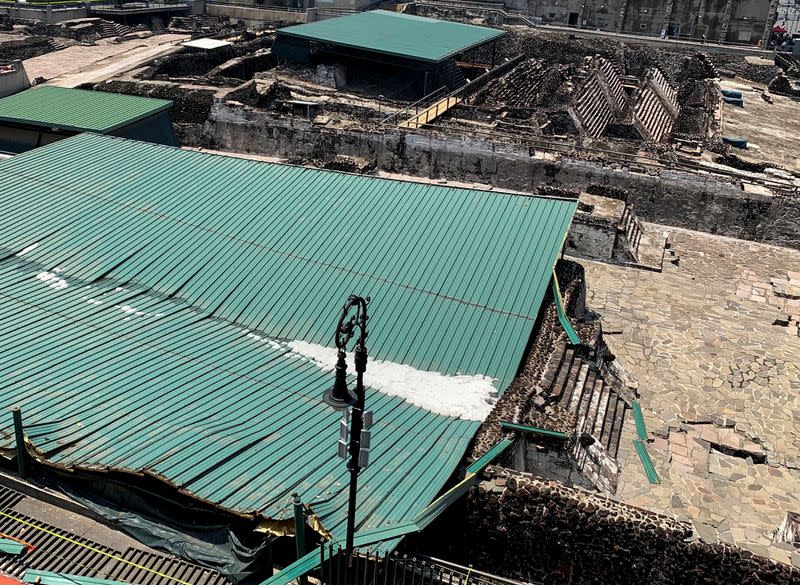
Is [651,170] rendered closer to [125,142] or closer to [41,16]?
[125,142]

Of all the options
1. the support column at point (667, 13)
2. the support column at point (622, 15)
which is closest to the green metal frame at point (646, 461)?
the support column at point (667, 13)

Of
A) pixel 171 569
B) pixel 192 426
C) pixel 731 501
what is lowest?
pixel 731 501

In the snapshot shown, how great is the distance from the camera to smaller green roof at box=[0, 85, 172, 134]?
27.2 meters

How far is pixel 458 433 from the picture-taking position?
572 inches

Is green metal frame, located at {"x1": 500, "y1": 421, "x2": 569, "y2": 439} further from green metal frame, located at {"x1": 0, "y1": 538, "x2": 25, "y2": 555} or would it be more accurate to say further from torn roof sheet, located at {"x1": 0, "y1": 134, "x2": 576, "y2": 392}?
green metal frame, located at {"x1": 0, "y1": 538, "x2": 25, "y2": 555}

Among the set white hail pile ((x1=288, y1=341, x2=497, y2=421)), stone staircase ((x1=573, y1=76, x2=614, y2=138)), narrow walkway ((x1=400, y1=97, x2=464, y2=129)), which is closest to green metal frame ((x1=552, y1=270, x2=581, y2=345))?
white hail pile ((x1=288, y1=341, x2=497, y2=421))

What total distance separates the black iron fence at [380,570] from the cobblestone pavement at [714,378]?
23.1 ft

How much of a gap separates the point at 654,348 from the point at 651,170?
10.9 m

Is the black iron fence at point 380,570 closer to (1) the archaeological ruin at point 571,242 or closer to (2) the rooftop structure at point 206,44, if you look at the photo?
(1) the archaeological ruin at point 571,242

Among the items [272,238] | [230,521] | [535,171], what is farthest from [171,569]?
[535,171]

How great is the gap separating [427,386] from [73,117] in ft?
62.7

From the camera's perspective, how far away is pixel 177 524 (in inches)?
492

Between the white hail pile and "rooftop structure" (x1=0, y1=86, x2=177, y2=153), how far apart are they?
597 inches

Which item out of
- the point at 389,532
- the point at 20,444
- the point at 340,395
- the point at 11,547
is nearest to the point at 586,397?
the point at 389,532
